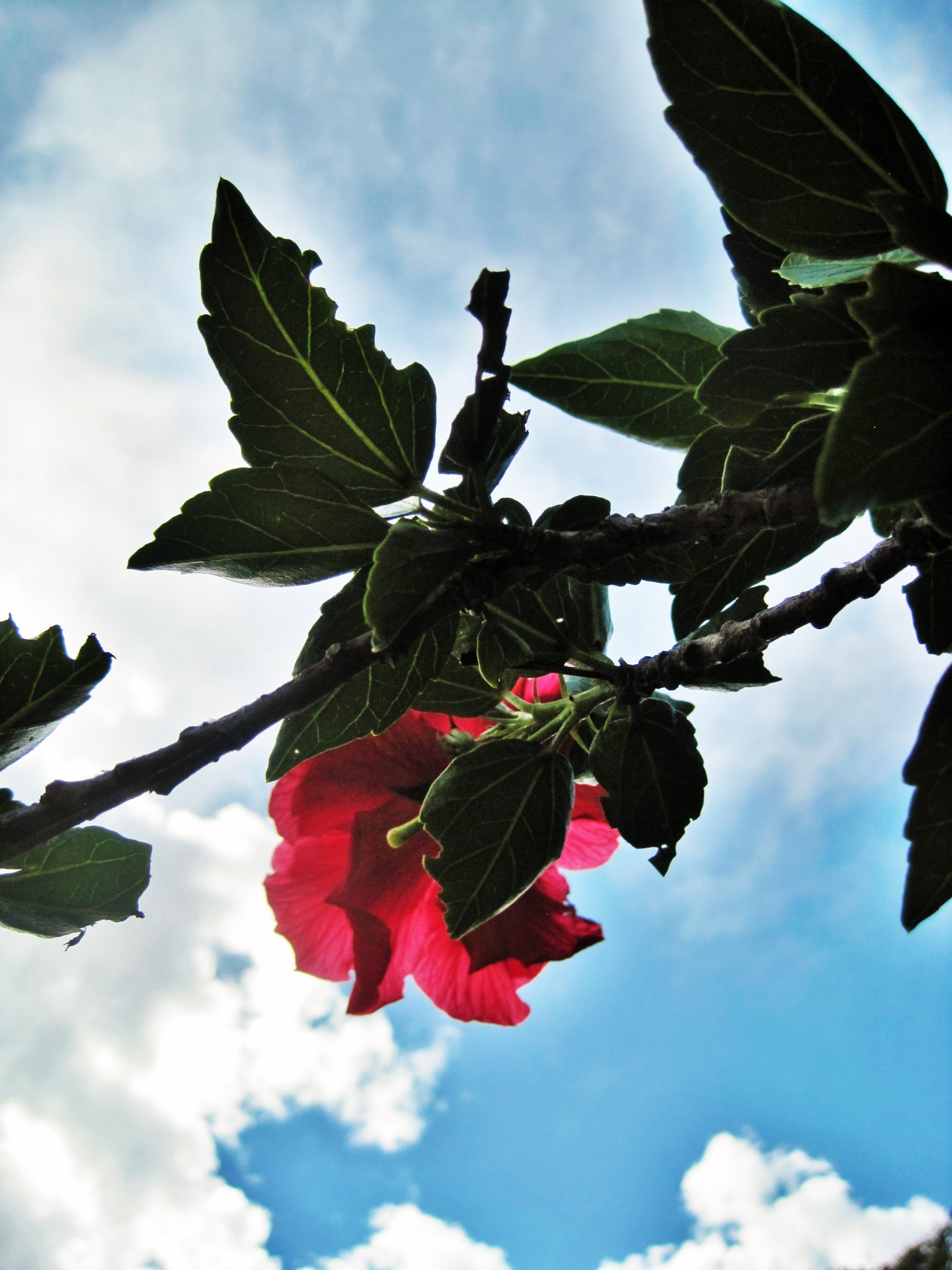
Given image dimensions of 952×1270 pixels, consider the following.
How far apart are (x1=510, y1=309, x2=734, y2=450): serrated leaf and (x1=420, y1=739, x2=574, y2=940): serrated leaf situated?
0.67 feet

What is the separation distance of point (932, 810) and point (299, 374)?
12.1 inches

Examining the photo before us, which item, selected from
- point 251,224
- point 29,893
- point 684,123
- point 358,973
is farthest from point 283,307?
point 358,973

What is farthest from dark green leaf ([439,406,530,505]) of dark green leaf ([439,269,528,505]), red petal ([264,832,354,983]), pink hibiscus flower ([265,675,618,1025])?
red petal ([264,832,354,983])

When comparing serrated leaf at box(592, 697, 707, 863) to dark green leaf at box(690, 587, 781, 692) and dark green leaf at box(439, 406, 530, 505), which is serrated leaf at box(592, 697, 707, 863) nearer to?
dark green leaf at box(690, 587, 781, 692)

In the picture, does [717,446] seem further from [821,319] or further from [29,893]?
[29,893]

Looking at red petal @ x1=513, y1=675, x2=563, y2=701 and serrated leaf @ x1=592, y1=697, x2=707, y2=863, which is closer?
serrated leaf @ x1=592, y1=697, x2=707, y2=863

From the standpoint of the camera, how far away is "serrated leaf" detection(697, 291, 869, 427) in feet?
1.27

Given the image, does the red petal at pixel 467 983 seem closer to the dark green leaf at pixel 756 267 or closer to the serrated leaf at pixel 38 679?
the serrated leaf at pixel 38 679

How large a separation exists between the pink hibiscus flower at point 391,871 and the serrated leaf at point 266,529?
0.22 metres

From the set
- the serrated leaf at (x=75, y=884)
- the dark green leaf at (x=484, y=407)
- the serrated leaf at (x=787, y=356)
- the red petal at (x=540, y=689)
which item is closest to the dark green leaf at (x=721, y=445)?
the serrated leaf at (x=787, y=356)

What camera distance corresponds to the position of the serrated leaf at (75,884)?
0.47m

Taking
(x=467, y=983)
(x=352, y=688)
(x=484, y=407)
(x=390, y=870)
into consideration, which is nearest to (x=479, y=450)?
(x=484, y=407)

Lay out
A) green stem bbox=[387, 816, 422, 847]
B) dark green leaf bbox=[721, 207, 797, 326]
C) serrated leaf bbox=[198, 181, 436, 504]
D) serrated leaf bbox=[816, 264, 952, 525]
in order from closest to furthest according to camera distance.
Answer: serrated leaf bbox=[816, 264, 952, 525], serrated leaf bbox=[198, 181, 436, 504], dark green leaf bbox=[721, 207, 797, 326], green stem bbox=[387, 816, 422, 847]

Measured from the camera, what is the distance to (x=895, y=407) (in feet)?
0.93
